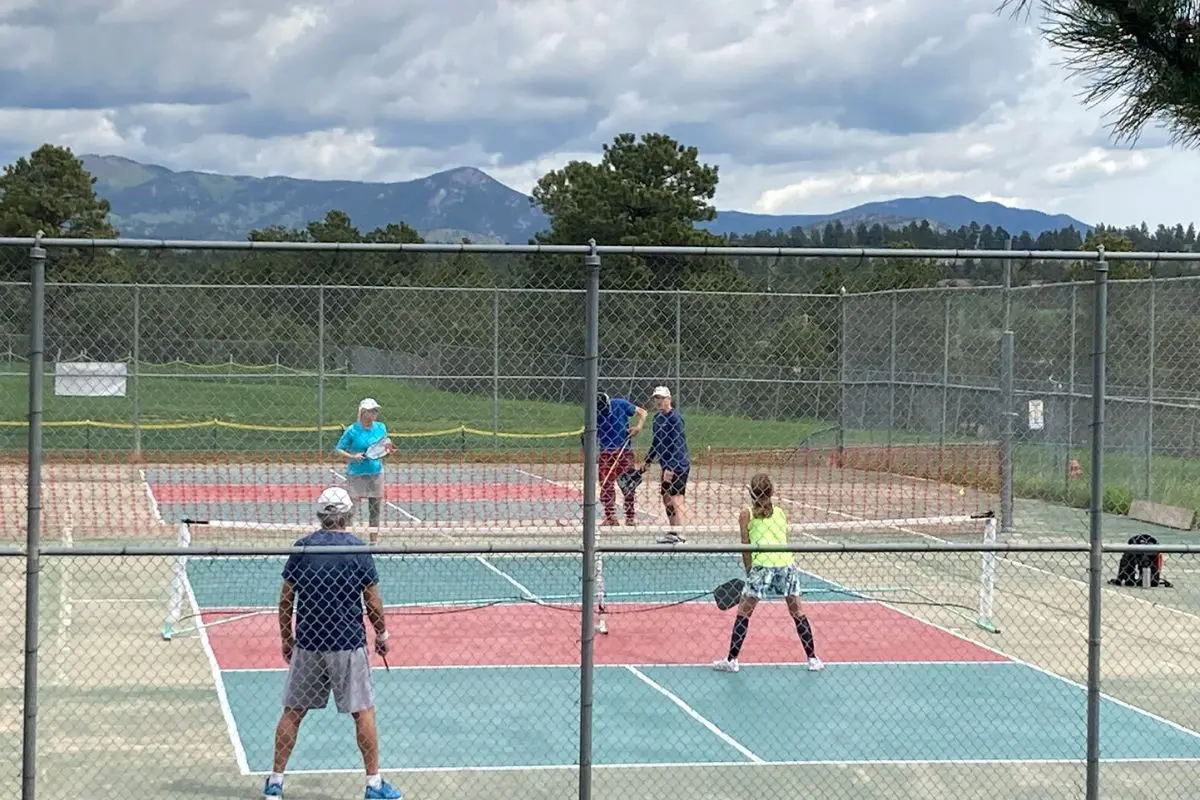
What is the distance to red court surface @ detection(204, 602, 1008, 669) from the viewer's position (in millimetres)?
12688

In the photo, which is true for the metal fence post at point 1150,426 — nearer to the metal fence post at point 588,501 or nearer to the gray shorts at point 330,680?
the gray shorts at point 330,680

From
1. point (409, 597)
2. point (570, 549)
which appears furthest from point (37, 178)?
point (570, 549)

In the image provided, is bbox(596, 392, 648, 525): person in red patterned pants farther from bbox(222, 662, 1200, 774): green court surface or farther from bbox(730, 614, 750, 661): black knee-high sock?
bbox(222, 662, 1200, 774): green court surface

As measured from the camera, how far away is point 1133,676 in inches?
491

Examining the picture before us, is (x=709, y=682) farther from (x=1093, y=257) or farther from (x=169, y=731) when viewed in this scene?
(x=1093, y=257)

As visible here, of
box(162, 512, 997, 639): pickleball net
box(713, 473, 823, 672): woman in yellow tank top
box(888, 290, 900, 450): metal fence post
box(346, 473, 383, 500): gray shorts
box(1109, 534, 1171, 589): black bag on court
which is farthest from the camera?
box(888, 290, 900, 450): metal fence post

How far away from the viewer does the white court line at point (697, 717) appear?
990 cm

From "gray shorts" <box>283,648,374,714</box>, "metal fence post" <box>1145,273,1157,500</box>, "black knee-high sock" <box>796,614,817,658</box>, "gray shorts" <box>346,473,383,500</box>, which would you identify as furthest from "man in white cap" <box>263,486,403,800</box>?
"metal fence post" <box>1145,273,1157,500</box>

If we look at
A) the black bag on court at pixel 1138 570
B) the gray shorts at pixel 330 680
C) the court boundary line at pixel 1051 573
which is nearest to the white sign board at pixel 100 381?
the gray shorts at pixel 330 680

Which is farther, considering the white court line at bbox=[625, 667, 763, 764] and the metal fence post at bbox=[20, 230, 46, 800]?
the white court line at bbox=[625, 667, 763, 764]

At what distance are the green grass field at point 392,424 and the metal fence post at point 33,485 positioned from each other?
2999 mm

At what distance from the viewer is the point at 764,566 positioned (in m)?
11.8

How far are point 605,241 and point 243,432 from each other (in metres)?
30.6

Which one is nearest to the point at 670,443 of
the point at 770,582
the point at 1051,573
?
the point at 770,582
